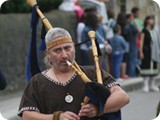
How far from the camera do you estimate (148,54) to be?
454 inches

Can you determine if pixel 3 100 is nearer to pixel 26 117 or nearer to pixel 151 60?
pixel 151 60

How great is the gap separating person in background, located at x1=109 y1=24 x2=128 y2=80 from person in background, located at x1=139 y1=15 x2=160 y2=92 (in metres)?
0.39

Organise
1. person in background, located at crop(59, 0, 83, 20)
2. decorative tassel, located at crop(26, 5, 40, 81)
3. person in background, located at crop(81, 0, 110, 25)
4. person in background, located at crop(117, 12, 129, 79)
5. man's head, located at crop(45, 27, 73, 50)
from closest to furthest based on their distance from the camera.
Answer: man's head, located at crop(45, 27, 73, 50) → decorative tassel, located at crop(26, 5, 40, 81) → person in background, located at crop(59, 0, 83, 20) → person in background, located at crop(117, 12, 129, 79) → person in background, located at crop(81, 0, 110, 25)

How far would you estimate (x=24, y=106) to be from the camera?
387 cm

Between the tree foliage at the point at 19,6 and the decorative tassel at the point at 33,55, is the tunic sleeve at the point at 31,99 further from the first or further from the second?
the tree foliage at the point at 19,6

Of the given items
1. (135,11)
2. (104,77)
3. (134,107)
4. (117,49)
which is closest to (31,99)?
(104,77)

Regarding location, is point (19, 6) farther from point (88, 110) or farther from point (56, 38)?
point (88, 110)

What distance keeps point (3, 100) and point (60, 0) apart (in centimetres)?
359

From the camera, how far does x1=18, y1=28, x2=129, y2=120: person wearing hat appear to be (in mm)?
3787

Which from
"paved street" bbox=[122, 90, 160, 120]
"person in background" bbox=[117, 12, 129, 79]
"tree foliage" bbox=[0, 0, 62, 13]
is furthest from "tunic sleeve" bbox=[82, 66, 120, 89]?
"person in background" bbox=[117, 12, 129, 79]

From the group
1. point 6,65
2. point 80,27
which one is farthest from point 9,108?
point 80,27

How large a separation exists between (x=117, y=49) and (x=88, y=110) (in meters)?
7.90

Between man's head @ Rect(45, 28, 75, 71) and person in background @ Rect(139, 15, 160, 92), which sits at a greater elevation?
man's head @ Rect(45, 28, 75, 71)

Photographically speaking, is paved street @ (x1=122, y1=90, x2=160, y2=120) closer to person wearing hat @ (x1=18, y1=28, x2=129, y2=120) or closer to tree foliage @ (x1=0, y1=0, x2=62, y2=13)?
tree foliage @ (x1=0, y1=0, x2=62, y2=13)
